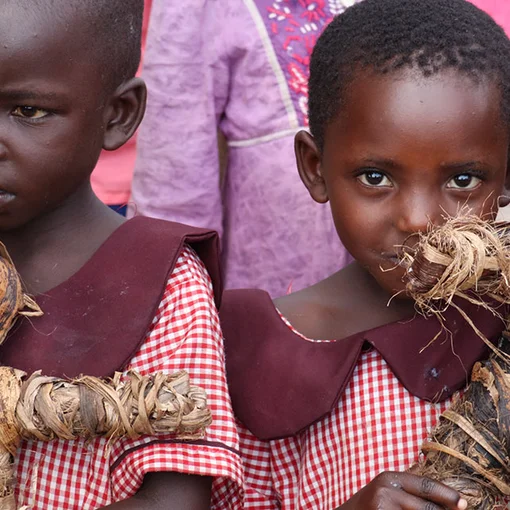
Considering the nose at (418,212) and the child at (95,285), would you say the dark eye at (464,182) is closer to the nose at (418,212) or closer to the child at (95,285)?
the nose at (418,212)

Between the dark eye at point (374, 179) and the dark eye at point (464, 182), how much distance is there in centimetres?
11

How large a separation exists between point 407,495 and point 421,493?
0.8 inches

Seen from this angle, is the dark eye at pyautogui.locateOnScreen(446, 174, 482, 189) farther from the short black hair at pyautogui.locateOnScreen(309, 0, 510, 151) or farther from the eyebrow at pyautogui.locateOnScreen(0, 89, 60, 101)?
the eyebrow at pyautogui.locateOnScreen(0, 89, 60, 101)

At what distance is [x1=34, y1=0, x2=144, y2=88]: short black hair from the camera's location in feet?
5.36

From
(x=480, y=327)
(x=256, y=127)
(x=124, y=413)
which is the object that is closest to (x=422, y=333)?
(x=480, y=327)

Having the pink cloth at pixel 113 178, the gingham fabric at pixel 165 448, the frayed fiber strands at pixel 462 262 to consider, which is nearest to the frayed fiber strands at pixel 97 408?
the gingham fabric at pixel 165 448

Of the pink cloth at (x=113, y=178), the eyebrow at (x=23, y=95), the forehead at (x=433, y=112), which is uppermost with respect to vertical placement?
the eyebrow at (x=23, y=95)

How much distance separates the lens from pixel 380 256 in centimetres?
175

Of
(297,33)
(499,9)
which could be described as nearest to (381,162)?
(297,33)

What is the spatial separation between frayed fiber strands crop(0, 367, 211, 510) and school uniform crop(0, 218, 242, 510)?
0.26 feet

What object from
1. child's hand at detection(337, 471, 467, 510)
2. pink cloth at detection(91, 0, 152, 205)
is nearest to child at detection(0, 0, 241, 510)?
child's hand at detection(337, 471, 467, 510)

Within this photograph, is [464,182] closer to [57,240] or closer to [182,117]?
[57,240]

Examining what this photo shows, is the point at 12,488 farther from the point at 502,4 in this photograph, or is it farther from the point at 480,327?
the point at 502,4

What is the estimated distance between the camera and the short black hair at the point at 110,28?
1.63 metres
